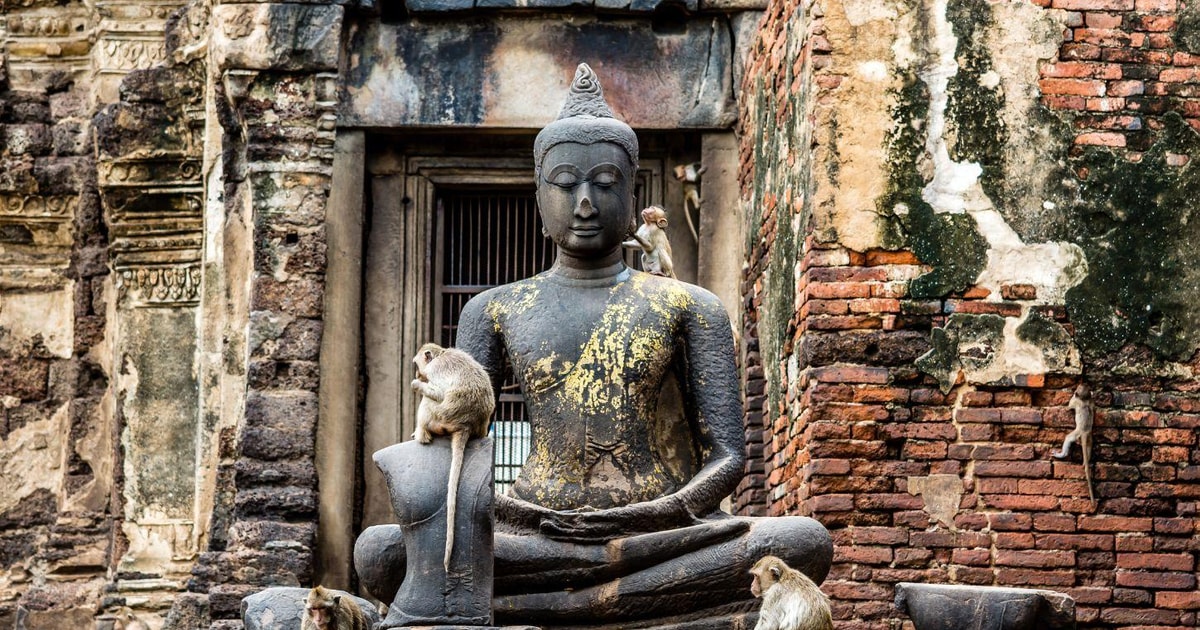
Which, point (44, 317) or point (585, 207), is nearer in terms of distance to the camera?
point (585, 207)

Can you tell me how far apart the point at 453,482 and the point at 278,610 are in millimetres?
1003

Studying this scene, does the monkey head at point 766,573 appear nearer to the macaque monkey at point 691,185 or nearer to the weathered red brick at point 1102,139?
the weathered red brick at point 1102,139

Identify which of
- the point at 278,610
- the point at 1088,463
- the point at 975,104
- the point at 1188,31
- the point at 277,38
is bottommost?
the point at 278,610

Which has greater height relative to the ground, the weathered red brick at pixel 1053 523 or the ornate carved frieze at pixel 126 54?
the ornate carved frieze at pixel 126 54

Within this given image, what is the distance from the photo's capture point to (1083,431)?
34.3 ft

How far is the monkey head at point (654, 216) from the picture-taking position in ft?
36.7

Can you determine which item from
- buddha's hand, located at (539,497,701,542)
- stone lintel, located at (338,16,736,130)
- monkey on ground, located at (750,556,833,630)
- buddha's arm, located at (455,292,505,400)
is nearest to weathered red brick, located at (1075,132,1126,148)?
stone lintel, located at (338,16,736,130)

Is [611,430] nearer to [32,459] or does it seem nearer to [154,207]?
[154,207]

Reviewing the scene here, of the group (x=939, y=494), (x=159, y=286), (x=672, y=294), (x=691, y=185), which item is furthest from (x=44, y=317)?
(x=672, y=294)

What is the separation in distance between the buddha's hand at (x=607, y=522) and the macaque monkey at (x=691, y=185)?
516cm

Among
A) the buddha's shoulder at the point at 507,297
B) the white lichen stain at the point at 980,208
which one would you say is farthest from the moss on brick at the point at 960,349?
the buddha's shoulder at the point at 507,297

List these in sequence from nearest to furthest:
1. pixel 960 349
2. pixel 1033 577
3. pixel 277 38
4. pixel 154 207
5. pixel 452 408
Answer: pixel 452 408
pixel 1033 577
pixel 960 349
pixel 277 38
pixel 154 207

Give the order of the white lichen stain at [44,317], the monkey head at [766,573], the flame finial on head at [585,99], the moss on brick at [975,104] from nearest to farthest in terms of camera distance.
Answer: the monkey head at [766,573], the flame finial on head at [585,99], the moss on brick at [975,104], the white lichen stain at [44,317]

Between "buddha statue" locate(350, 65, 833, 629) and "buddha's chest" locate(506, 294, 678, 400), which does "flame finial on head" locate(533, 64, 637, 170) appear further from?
"buddha's chest" locate(506, 294, 678, 400)
